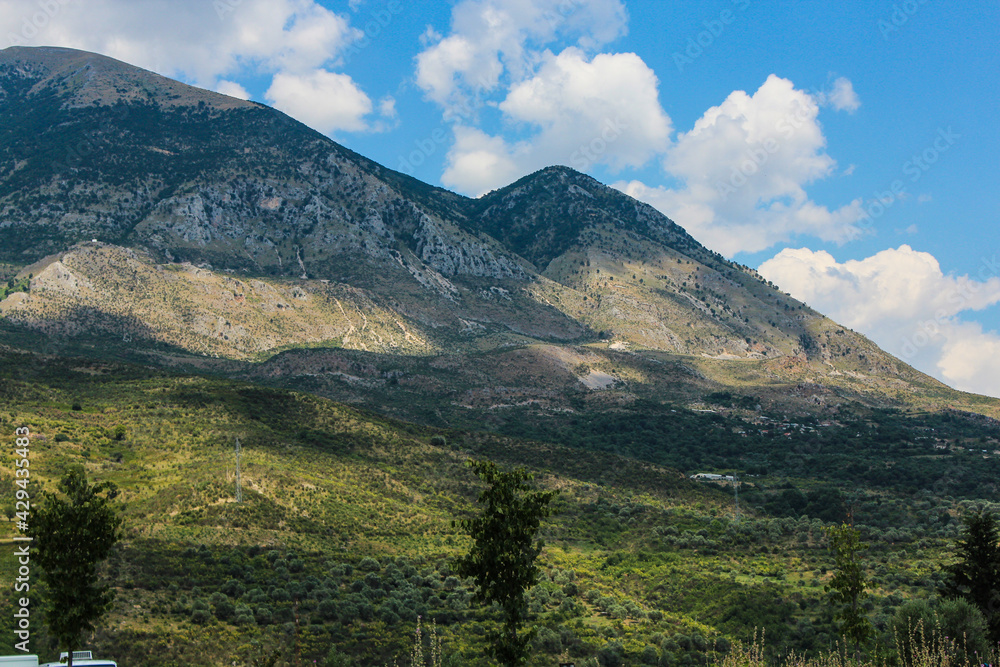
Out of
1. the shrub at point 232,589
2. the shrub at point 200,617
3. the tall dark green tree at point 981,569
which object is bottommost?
the shrub at point 200,617

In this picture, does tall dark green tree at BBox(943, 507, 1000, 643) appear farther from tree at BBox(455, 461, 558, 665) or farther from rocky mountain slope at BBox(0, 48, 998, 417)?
rocky mountain slope at BBox(0, 48, 998, 417)

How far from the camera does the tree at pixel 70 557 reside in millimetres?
19188

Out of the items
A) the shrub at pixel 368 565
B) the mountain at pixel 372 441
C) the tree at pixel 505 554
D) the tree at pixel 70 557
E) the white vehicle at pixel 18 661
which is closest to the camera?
→ the tree at pixel 505 554

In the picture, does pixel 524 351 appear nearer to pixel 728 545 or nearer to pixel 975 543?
pixel 728 545

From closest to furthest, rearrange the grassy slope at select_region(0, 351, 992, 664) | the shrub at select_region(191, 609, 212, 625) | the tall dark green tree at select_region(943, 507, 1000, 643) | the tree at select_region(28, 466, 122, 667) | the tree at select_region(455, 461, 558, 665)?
the tree at select_region(455, 461, 558, 665) → the tree at select_region(28, 466, 122, 667) → the tall dark green tree at select_region(943, 507, 1000, 643) → the shrub at select_region(191, 609, 212, 625) → the grassy slope at select_region(0, 351, 992, 664)

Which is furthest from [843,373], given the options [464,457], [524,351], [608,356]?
[464,457]

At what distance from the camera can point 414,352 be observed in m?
162

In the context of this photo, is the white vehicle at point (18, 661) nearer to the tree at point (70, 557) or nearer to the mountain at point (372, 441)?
the tree at point (70, 557)

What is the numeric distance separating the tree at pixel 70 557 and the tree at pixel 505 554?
1057cm

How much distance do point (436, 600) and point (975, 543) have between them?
27.9 metres

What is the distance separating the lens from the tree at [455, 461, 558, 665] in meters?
17.8

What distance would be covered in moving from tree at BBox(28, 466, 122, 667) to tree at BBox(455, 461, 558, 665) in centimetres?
1057

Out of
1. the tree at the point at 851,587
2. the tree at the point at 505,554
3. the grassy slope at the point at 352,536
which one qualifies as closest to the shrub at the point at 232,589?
the grassy slope at the point at 352,536

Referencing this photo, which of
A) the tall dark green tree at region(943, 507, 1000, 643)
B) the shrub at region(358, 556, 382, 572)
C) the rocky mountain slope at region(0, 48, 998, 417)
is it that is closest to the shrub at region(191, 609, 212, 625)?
the shrub at region(358, 556, 382, 572)
